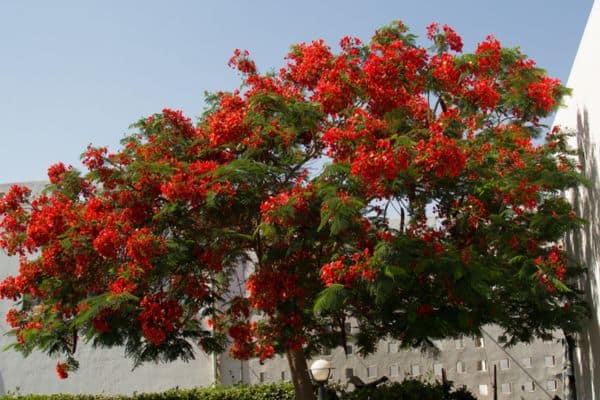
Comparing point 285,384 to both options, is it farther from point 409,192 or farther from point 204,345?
point 409,192

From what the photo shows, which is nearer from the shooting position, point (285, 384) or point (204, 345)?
point (204, 345)

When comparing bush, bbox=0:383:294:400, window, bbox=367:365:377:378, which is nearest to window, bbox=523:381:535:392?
window, bbox=367:365:377:378

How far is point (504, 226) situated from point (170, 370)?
917 centimetres

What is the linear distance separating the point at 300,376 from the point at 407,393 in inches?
104

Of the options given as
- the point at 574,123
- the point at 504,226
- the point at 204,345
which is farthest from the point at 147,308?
the point at 574,123

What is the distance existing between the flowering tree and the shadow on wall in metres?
0.24

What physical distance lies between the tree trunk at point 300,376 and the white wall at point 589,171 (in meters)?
3.72

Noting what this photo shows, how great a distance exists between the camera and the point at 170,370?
16281 mm

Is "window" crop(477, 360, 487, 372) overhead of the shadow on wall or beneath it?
beneath

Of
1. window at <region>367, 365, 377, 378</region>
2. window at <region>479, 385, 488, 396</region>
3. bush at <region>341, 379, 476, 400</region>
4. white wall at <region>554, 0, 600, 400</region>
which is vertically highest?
white wall at <region>554, 0, 600, 400</region>

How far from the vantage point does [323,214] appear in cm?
819

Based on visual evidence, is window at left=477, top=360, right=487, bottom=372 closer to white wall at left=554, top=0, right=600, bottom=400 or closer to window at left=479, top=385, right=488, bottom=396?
window at left=479, top=385, right=488, bottom=396

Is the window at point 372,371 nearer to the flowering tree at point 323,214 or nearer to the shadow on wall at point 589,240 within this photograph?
the flowering tree at point 323,214

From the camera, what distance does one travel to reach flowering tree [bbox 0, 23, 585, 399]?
8.62 meters
